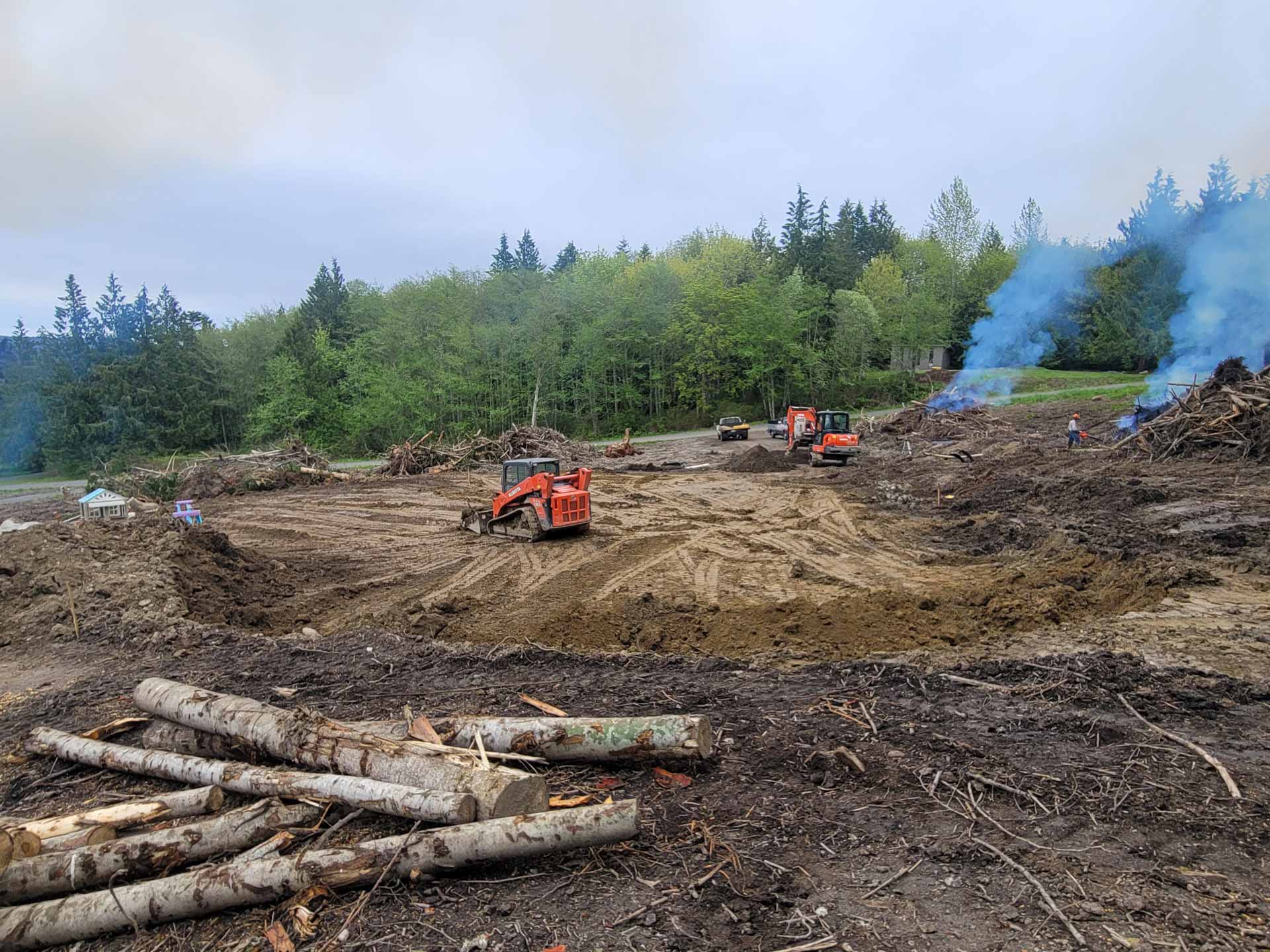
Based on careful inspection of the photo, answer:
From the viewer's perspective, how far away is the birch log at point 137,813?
417 centimetres

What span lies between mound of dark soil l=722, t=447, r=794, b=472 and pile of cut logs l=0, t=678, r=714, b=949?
20549mm

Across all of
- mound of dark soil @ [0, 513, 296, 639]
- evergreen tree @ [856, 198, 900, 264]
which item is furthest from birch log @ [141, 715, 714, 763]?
evergreen tree @ [856, 198, 900, 264]

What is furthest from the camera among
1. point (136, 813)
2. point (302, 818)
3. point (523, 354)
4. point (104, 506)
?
point (523, 354)

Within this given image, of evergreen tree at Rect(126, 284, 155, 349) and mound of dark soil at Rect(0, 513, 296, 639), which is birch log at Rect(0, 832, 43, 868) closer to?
mound of dark soil at Rect(0, 513, 296, 639)

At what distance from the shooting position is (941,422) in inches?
1191

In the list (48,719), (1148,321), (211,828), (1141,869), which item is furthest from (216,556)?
(1148,321)

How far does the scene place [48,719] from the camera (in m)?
6.47

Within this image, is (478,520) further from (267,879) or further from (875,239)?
(875,239)

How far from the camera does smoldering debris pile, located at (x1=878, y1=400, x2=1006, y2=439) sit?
28.7 metres

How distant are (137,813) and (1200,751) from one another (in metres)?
6.91

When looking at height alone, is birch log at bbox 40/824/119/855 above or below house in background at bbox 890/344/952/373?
below

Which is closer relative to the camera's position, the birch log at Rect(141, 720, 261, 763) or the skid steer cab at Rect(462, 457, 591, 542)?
the birch log at Rect(141, 720, 261, 763)

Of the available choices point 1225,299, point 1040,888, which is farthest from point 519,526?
point 1225,299

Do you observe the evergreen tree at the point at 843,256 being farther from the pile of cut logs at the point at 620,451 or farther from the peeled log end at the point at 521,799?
the peeled log end at the point at 521,799
